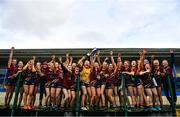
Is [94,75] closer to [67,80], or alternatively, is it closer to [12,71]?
[67,80]

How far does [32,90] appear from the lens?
371 inches

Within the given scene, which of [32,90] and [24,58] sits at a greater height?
[24,58]

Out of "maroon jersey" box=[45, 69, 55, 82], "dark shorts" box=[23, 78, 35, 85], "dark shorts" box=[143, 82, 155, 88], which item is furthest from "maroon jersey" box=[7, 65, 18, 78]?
"dark shorts" box=[143, 82, 155, 88]

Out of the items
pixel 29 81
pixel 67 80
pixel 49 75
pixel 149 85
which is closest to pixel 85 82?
pixel 67 80

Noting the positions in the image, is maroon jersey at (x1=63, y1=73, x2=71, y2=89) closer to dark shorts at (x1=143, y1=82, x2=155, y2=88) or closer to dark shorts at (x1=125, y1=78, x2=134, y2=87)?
dark shorts at (x1=125, y1=78, x2=134, y2=87)

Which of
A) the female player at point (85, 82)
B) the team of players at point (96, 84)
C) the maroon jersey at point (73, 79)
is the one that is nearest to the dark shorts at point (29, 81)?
the team of players at point (96, 84)

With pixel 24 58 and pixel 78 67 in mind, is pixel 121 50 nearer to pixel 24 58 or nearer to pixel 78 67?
pixel 78 67

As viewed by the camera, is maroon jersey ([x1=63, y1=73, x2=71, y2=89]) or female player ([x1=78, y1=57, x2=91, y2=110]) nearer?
female player ([x1=78, y1=57, x2=91, y2=110])

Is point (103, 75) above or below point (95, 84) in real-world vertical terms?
above

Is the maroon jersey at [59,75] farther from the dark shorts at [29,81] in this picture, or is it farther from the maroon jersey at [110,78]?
the maroon jersey at [110,78]

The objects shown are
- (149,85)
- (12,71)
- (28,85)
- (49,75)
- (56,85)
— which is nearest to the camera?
(149,85)

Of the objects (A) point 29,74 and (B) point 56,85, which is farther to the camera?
(A) point 29,74

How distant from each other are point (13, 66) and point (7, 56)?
2.83m

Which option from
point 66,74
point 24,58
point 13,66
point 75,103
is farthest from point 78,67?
point 24,58
